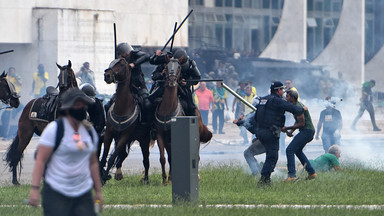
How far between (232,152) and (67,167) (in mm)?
16376

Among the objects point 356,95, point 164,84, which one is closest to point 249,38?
point 356,95

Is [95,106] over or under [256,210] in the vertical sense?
over

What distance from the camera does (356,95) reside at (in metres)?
42.0

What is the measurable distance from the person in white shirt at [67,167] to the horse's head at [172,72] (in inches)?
253

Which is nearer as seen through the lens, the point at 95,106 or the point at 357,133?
the point at 95,106

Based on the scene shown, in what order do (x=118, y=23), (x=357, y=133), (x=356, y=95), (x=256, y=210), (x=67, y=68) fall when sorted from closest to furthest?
(x=256, y=210), (x=67, y=68), (x=357, y=133), (x=118, y=23), (x=356, y=95)

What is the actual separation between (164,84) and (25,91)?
57.0 feet

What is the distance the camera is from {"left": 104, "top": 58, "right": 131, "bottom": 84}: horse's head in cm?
1443

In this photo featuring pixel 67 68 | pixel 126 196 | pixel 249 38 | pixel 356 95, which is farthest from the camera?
pixel 249 38

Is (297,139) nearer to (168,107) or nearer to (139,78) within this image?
(168,107)

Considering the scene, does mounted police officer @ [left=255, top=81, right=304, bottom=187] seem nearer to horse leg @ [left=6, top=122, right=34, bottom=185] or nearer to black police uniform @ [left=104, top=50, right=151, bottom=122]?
black police uniform @ [left=104, top=50, right=151, bottom=122]

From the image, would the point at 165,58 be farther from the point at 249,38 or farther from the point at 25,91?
the point at 249,38

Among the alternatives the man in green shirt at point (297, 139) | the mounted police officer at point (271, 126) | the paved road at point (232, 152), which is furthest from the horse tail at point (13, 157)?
the man in green shirt at point (297, 139)

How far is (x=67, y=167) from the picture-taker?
792cm
